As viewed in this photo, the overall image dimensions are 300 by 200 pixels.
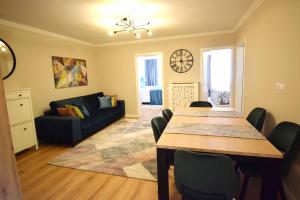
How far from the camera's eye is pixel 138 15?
3137 millimetres

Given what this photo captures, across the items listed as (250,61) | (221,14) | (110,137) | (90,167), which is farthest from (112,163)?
(221,14)

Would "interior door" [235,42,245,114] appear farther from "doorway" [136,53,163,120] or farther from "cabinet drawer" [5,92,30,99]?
"cabinet drawer" [5,92,30,99]

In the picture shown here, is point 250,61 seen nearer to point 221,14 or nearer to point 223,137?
point 221,14

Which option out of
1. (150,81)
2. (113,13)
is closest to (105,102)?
(113,13)

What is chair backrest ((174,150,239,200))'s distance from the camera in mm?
1159

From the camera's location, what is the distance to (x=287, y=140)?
166 cm

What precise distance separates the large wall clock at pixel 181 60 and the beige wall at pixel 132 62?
10 centimetres

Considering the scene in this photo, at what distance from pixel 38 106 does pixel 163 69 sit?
11.2ft

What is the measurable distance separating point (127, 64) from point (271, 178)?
4905 mm

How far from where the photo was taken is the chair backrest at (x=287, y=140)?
1.52 meters

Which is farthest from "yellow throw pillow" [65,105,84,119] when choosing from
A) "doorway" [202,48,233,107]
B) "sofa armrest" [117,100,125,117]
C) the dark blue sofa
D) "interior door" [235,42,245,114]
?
"doorway" [202,48,233,107]

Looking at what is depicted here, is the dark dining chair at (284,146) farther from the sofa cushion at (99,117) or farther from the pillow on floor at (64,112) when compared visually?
the pillow on floor at (64,112)

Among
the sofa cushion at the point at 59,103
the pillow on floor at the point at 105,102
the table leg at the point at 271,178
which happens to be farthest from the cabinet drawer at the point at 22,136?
the table leg at the point at 271,178

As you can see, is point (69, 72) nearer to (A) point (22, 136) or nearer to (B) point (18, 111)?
(B) point (18, 111)
